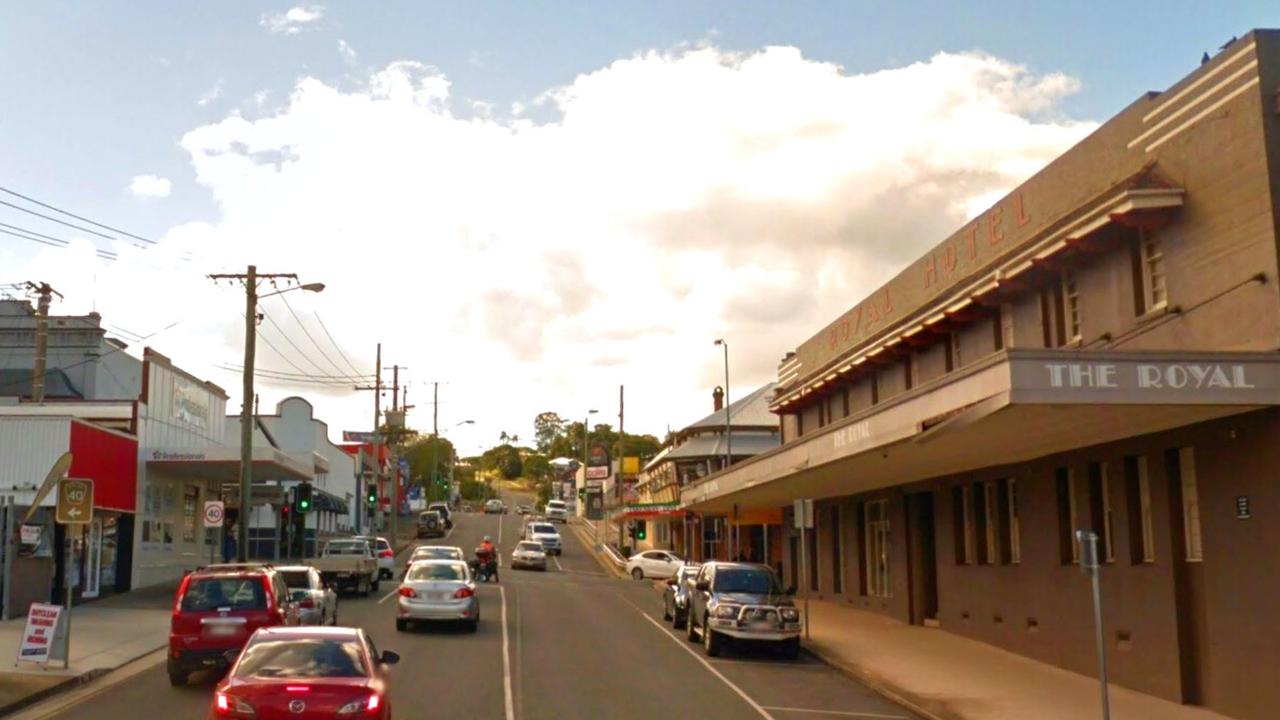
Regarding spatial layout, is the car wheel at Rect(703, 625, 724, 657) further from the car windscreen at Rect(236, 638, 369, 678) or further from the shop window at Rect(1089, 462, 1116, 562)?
the car windscreen at Rect(236, 638, 369, 678)

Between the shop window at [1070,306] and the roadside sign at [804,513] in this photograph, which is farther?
the roadside sign at [804,513]

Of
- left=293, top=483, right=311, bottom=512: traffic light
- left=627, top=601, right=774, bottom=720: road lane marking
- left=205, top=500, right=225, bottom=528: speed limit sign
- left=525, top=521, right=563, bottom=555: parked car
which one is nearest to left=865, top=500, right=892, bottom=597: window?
left=627, top=601, right=774, bottom=720: road lane marking

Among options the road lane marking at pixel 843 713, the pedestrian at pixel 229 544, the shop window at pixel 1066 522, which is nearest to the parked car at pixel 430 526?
the pedestrian at pixel 229 544

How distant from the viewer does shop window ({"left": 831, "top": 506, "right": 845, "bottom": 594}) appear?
122 feet

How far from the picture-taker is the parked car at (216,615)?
17516 millimetres

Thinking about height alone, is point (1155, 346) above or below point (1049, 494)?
above

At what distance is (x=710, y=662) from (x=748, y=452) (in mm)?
40618

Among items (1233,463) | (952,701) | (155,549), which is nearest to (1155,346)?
(1233,463)

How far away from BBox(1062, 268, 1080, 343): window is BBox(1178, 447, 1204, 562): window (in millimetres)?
3521

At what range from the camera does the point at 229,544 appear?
4625 centimetres

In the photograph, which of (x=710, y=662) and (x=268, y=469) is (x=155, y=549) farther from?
(x=710, y=662)

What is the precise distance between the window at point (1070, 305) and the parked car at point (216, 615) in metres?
13.5

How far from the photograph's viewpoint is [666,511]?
217 ft

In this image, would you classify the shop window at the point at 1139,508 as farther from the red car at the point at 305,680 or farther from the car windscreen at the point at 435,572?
the car windscreen at the point at 435,572
